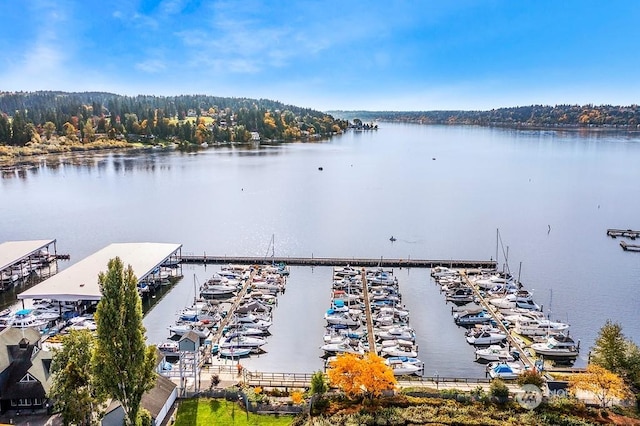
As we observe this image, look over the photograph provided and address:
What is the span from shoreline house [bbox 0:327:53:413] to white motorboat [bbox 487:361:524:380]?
89.3 feet

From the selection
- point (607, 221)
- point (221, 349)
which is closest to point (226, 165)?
point (607, 221)

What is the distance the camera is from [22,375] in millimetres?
25531

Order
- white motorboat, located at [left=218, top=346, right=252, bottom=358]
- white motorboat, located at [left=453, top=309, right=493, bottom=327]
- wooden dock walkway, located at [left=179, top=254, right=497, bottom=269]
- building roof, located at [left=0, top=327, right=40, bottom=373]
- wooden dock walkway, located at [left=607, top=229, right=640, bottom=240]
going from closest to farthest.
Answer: building roof, located at [left=0, top=327, right=40, bottom=373]
white motorboat, located at [left=218, top=346, right=252, bottom=358]
white motorboat, located at [left=453, top=309, right=493, bottom=327]
wooden dock walkway, located at [left=179, top=254, right=497, bottom=269]
wooden dock walkway, located at [left=607, top=229, right=640, bottom=240]

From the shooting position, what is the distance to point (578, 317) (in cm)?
4438

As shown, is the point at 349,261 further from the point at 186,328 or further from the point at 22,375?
the point at 22,375

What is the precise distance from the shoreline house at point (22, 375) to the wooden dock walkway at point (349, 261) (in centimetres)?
3179

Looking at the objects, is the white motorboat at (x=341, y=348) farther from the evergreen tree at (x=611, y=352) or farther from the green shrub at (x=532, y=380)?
the evergreen tree at (x=611, y=352)

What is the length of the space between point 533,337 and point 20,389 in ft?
118

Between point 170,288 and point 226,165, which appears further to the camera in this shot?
point 226,165

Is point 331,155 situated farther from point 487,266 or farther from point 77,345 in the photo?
point 77,345

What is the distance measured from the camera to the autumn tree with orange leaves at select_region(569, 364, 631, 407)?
25875 millimetres

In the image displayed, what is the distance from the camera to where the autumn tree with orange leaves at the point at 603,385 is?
2588cm

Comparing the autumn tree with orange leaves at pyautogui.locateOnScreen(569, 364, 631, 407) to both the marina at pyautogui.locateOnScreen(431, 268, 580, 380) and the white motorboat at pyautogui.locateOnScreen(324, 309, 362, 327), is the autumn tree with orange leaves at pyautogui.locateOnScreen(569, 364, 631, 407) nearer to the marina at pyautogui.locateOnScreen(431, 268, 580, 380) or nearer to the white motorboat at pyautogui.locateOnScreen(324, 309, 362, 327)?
the marina at pyautogui.locateOnScreen(431, 268, 580, 380)

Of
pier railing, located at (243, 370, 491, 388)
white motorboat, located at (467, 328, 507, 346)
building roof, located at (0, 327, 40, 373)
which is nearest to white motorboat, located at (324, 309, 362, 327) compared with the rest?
white motorboat, located at (467, 328, 507, 346)
